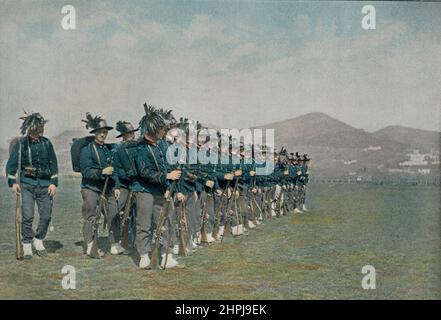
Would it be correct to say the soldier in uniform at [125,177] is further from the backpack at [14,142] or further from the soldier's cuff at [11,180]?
the soldier's cuff at [11,180]

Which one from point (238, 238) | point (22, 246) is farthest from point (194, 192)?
point (22, 246)

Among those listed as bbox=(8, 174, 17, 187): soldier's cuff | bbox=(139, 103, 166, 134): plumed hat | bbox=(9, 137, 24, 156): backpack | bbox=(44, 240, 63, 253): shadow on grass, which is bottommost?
bbox=(44, 240, 63, 253): shadow on grass

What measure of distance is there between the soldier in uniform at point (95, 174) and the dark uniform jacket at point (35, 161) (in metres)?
0.61

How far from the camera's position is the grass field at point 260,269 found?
922 centimetres

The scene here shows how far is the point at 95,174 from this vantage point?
11.6 m

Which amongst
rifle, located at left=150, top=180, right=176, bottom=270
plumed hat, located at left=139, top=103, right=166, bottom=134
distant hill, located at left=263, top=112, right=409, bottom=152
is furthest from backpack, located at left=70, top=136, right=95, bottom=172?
distant hill, located at left=263, top=112, right=409, bottom=152

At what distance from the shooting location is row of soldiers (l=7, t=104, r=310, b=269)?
10438mm

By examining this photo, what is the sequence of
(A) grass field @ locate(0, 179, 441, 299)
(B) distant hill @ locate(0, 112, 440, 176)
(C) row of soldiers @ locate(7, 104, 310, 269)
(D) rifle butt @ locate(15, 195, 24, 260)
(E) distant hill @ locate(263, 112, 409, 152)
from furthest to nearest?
(B) distant hill @ locate(0, 112, 440, 176) < (E) distant hill @ locate(263, 112, 409, 152) < (D) rifle butt @ locate(15, 195, 24, 260) < (C) row of soldiers @ locate(7, 104, 310, 269) < (A) grass field @ locate(0, 179, 441, 299)

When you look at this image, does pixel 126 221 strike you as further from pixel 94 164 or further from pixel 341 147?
pixel 341 147

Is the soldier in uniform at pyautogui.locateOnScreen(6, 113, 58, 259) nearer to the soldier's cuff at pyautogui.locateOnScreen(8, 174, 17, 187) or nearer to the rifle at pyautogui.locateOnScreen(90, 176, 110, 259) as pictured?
the soldier's cuff at pyautogui.locateOnScreen(8, 174, 17, 187)

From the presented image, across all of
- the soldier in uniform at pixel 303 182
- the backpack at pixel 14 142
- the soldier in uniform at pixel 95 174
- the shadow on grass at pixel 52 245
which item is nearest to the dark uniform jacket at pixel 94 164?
the soldier in uniform at pixel 95 174

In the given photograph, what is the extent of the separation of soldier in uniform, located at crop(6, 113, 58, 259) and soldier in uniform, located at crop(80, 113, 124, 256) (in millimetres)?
625

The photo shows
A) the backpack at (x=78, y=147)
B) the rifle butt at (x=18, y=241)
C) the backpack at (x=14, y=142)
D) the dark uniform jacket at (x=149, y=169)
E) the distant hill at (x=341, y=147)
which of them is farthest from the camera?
the distant hill at (x=341, y=147)
